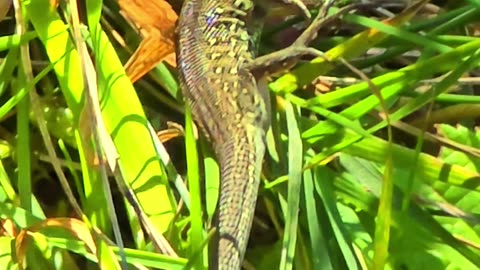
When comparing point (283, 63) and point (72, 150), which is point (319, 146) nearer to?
point (283, 63)

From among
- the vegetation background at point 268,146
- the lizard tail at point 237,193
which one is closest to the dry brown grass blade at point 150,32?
the vegetation background at point 268,146

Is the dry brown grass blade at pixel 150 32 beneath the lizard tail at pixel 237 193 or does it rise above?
above

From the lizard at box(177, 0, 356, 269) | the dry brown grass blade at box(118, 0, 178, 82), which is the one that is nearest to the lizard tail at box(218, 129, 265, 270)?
the lizard at box(177, 0, 356, 269)

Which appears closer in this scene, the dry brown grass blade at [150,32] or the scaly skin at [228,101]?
the scaly skin at [228,101]

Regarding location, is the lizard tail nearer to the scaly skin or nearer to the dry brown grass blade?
the scaly skin

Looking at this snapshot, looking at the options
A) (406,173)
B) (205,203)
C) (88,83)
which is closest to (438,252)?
(406,173)

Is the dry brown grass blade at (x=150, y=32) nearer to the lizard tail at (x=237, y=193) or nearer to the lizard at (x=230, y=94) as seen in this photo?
the lizard at (x=230, y=94)

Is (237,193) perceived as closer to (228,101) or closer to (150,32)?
(228,101)

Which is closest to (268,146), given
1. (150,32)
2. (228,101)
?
(228,101)
